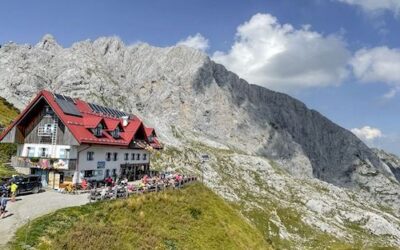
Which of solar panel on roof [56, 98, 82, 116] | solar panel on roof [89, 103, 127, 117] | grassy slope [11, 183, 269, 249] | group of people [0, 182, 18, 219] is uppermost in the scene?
solar panel on roof [89, 103, 127, 117]

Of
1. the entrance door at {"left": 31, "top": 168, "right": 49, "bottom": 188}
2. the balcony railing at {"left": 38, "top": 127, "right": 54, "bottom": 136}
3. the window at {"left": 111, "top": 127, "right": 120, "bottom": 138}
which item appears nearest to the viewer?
the entrance door at {"left": 31, "top": 168, "right": 49, "bottom": 188}

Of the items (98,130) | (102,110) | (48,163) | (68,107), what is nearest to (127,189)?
(48,163)

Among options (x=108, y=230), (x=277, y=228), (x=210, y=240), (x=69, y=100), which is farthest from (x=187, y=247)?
(x=277, y=228)

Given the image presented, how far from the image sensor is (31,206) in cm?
4450

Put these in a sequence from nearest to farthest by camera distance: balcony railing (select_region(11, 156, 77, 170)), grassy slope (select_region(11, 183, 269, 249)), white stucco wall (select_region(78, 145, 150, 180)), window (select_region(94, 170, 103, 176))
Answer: grassy slope (select_region(11, 183, 269, 249)) < balcony railing (select_region(11, 156, 77, 170)) < white stucco wall (select_region(78, 145, 150, 180)) < window (select_region(94, 170, 103, 176))

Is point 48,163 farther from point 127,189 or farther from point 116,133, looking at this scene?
point 127,189

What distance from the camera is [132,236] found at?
132ft

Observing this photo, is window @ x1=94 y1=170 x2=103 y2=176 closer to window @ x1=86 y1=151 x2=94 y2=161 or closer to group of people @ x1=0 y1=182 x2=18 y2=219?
window @ x1=86 y1=151 x2=94 y2=161

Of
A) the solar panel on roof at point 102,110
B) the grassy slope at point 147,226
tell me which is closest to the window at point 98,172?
the solar panel on roof at point 102,110

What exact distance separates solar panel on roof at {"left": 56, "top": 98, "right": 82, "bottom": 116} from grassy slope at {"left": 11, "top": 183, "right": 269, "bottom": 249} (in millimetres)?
20177

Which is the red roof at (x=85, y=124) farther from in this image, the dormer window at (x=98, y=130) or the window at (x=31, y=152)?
the window at (x=31, y=152)

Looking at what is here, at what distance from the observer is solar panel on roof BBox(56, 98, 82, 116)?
209ft

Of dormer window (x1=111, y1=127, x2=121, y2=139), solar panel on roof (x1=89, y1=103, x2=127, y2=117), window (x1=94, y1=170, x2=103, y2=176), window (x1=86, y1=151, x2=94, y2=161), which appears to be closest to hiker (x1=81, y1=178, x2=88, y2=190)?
window (x1=86, y1=151, x2=94, y2=161)

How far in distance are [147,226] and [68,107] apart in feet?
95.7
